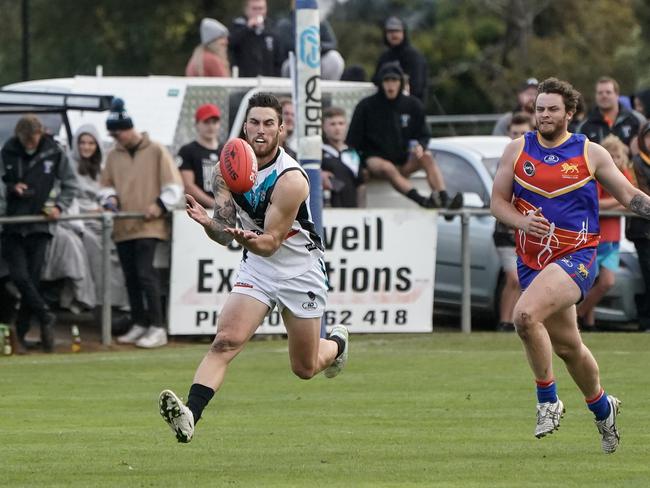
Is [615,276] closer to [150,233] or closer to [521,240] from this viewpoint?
[150,233]

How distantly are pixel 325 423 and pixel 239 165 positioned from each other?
8.61 ft

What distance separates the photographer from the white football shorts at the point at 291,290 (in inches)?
407

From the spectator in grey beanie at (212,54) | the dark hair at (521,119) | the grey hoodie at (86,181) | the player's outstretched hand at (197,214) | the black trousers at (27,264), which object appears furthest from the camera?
the spectator in grey beanie at (212,54)

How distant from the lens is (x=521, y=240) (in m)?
10.9

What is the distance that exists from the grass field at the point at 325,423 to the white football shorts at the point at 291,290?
2.88 ft

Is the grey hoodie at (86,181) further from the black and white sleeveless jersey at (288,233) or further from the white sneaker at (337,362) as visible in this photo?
the black and white sleeveless jersey at (288,233)

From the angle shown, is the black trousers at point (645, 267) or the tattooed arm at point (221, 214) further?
the black trousers at point (645, 267)

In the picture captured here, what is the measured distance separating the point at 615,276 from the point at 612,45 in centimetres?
3256

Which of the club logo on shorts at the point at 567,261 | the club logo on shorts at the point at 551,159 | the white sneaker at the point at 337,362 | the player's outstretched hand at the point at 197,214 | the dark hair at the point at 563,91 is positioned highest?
the dark hair at the point at 563,91

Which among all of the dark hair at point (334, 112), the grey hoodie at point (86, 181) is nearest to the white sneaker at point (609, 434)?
the grey hoodie at point (86, 181)

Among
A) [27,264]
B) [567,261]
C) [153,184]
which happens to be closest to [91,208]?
[153,184]

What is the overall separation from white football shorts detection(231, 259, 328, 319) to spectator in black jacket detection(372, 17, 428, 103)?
10.1 metres

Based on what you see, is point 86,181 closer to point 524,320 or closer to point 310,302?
point 310,302

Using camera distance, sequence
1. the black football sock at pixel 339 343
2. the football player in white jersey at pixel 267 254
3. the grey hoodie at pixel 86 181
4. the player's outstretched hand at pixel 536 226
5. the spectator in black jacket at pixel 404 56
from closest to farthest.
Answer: the football player in white jersey at pixel 267 254, the player's outstretched hand at pixel 536 226, the black football sock at pixel 339 343, the grey hoodie at pixel 86 181, the spectator in black jacket at pixel 404 56
